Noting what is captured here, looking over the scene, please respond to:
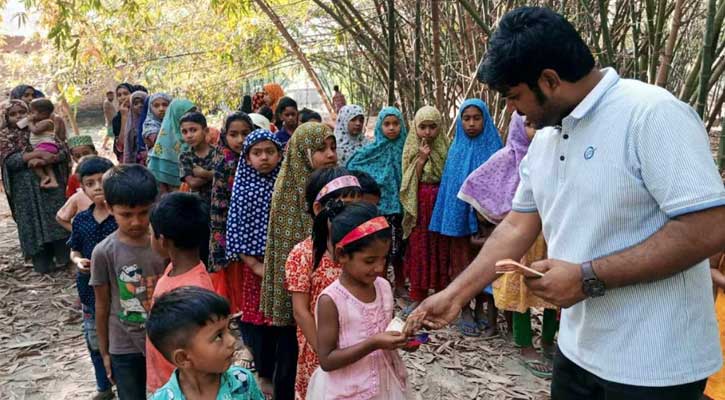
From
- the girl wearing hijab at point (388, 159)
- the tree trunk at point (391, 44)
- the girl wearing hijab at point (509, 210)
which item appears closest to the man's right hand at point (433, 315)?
the girl wearing hijab at point (509, 210)

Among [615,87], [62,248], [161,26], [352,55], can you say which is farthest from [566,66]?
[161,26]

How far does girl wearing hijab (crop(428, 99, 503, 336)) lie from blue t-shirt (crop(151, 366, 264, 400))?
103 inches

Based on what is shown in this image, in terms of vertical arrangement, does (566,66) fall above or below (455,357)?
above

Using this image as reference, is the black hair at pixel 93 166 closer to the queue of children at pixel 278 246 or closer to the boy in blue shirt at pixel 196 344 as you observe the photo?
the queue of children at pixel 278 246

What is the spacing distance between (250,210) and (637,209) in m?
2.16

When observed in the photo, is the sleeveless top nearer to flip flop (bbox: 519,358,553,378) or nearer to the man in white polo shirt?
the man in white polo shirt

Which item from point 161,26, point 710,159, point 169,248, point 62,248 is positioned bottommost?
point 62,248

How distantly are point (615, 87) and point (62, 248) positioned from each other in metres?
5.87

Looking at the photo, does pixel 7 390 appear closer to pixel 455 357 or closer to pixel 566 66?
pixel 455 357

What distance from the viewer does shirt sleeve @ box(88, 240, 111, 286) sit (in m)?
2.42

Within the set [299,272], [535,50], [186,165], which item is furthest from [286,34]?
[535,50]

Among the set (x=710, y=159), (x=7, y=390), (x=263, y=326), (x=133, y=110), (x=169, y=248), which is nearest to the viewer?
(x=710, y=159)

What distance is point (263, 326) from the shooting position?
10.6 feet

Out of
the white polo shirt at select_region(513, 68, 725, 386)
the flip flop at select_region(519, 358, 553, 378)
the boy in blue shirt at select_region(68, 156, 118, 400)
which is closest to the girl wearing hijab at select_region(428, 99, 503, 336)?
the flip flop at select_region(519, 358, 553, 378)
